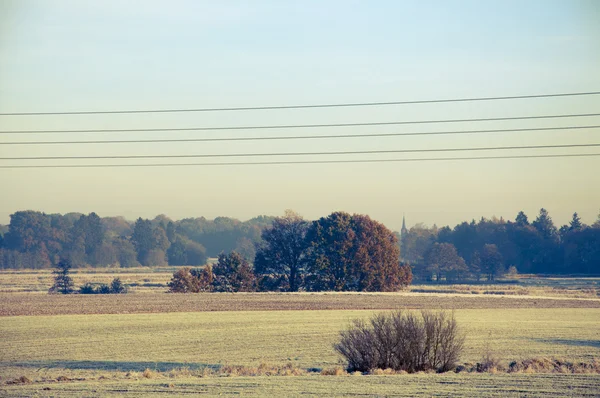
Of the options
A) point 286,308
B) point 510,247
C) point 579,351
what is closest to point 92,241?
point 510,247

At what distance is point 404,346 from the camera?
2764 cm

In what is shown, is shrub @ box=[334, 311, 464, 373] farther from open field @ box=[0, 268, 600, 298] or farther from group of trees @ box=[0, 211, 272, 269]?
group of trees @ box=[0, 211, 272, 269]

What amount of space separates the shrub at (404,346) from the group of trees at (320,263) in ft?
173

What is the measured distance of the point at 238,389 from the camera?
70.9 ft

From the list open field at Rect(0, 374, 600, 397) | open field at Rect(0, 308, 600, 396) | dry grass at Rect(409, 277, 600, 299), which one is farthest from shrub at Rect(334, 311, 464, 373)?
dry grass at Rect(409, 277, 600, 299)

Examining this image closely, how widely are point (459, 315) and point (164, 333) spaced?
2239 cm

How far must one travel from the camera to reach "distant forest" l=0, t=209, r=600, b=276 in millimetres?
126750

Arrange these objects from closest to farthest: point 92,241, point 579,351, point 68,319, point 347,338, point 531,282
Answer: point 347,338 < point 579,351 < point 68,319 < point 531,282 < point 92,241

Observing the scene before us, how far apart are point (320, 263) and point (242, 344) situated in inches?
1779

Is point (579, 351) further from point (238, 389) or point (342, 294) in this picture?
point (342, 294)

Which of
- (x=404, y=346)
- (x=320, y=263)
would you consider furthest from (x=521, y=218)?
(x=404, y=346)

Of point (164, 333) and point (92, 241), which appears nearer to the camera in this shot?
point (164, 333)

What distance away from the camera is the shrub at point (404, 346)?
27609 mm

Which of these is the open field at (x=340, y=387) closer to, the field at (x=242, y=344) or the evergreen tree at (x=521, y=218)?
the field at (x=242, y=344)
